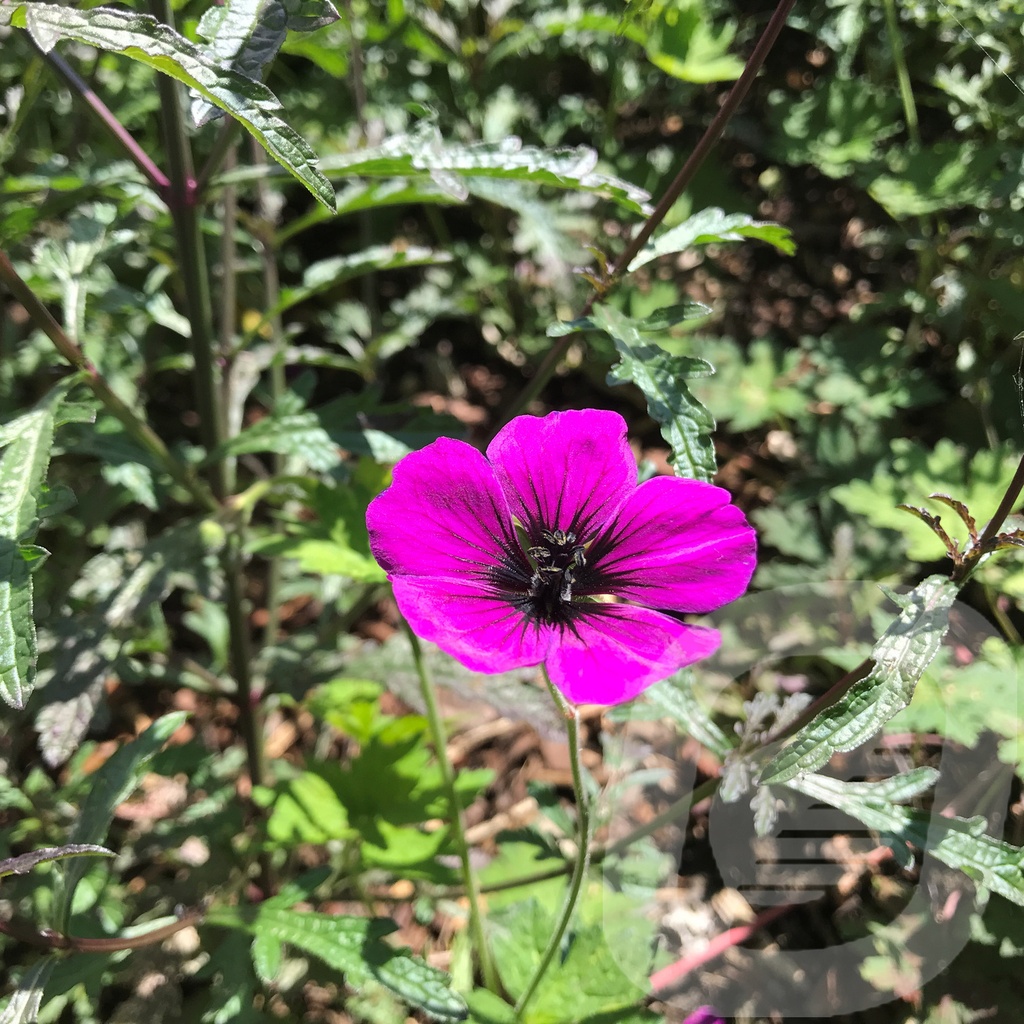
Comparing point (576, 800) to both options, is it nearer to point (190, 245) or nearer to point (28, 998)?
point (28, 998)

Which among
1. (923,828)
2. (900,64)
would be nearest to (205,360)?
(923,828)

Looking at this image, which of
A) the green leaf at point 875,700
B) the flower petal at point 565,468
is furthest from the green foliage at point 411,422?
the flower petal at point 565,468

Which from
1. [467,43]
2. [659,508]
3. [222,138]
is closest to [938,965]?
[659,508]

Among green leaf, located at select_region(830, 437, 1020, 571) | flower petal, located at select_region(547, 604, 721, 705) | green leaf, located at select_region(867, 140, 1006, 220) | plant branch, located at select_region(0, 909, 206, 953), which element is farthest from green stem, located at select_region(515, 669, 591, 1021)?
green leaf, located at select_region(867, 140, 1006, 220)

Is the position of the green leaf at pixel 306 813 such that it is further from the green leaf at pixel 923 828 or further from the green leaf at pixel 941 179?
the green leaf at pixel 941 179

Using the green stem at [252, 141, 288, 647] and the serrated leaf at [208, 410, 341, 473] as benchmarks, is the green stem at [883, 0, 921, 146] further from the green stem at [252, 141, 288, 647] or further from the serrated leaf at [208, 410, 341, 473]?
the serrated leaf at [208, 410, 341, 473]
